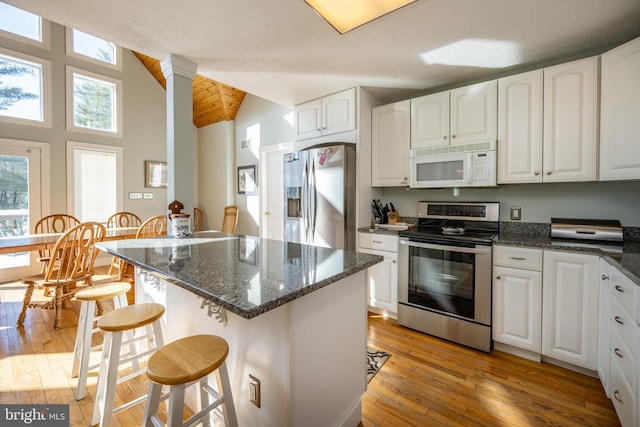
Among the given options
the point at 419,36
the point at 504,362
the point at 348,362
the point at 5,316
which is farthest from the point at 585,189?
the point at 5,316

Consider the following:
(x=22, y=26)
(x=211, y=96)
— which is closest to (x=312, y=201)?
(x=211, y=96)

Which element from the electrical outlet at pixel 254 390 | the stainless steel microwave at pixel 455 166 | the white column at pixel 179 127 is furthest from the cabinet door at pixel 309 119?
the electrical outlet at pixel 254 390

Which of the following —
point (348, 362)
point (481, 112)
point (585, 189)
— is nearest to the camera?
point (348, 362)

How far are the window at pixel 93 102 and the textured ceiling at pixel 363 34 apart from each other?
3.37 metres

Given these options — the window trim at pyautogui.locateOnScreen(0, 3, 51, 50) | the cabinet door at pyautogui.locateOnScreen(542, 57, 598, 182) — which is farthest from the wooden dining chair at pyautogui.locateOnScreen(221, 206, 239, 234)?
the cabinet door at pyautogui.locateOnScreen(542, 57, 598, 182)

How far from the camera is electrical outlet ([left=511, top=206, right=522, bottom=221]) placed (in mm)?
2520

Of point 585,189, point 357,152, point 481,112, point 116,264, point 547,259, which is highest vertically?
point 481,112

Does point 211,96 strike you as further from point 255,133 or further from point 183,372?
point 183,372

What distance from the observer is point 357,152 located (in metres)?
2.94

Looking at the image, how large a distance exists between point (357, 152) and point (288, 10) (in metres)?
1.48

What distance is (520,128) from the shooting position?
2.26 metres

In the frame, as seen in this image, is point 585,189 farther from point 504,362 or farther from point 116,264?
point 116,264

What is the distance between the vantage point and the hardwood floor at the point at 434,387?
1.54 meters

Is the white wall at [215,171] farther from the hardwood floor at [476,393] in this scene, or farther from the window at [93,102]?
the hardwood floor at [476,393]
